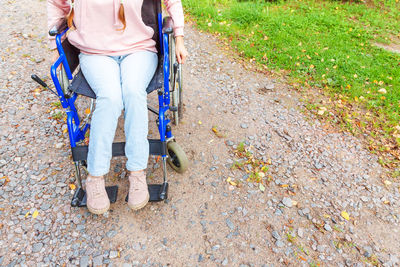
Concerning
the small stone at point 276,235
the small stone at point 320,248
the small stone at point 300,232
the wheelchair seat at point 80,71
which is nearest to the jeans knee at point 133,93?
the wheelchair seat at point 80,71

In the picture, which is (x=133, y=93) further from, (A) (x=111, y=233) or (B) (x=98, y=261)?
(B) (x=98, y=261)

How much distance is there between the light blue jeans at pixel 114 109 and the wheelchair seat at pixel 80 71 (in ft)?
0.20

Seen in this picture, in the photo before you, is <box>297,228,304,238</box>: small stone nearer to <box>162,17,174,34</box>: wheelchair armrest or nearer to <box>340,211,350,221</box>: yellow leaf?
<box>340,211,350,221</box>: yellow leaf

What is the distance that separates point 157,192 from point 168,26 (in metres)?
1.37

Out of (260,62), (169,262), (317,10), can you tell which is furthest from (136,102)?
(317,10)

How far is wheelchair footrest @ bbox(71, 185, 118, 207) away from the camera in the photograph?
2398 mm

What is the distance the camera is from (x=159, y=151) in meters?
2.48

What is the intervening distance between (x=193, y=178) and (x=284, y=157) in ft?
3.29

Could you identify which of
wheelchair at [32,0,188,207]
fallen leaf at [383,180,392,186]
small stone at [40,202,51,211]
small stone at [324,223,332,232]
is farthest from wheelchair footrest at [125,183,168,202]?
fallen leaf at [383,180,392,186]

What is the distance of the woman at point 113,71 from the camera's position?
7.46 ft

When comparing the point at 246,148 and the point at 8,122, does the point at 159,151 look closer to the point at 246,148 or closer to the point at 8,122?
the point at 246,148

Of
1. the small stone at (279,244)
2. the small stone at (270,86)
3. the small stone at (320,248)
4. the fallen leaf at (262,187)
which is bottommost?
the small stone at (279,244)

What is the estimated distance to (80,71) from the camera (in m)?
2.55

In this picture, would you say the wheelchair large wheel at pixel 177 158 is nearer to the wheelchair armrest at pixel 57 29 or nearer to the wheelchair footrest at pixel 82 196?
the wheelchair footrest at pixel 82 196
